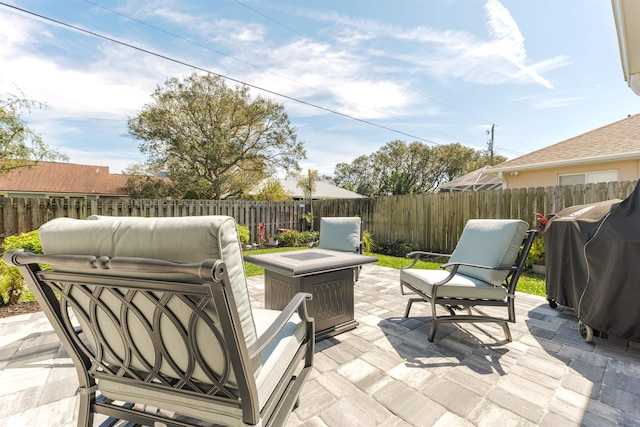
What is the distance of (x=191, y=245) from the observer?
87cm

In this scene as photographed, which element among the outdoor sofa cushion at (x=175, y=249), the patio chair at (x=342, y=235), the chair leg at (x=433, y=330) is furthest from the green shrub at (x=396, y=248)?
the outdoor sofa cushion at (x=175, y=249)

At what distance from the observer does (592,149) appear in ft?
24.8

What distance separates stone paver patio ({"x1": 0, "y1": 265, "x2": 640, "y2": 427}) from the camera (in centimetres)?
163

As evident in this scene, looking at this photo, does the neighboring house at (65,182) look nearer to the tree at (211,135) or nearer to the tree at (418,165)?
the tree at (211,135)

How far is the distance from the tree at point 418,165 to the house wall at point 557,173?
17.2 meters

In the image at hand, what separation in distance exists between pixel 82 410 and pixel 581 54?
36.6 feet

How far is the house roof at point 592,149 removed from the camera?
6945 millimetres

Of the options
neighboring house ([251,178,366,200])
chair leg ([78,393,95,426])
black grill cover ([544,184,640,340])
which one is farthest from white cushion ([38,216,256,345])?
neighboring house ([251,178,366,200])

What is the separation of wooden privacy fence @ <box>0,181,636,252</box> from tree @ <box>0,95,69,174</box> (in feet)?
14.2

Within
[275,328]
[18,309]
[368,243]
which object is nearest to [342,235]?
[368,243]

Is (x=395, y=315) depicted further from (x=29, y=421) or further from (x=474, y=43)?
(x=474, y=43)

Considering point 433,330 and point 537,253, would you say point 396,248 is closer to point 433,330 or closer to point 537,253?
point 537,253

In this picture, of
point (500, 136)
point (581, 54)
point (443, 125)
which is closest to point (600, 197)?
point (581, 54)

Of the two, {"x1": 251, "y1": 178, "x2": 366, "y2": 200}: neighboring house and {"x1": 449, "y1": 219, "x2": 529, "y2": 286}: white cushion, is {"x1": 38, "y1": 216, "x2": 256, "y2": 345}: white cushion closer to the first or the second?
{"x1": 449, "y1": 219, "x2": 529, "y2": 286}: white cushion
